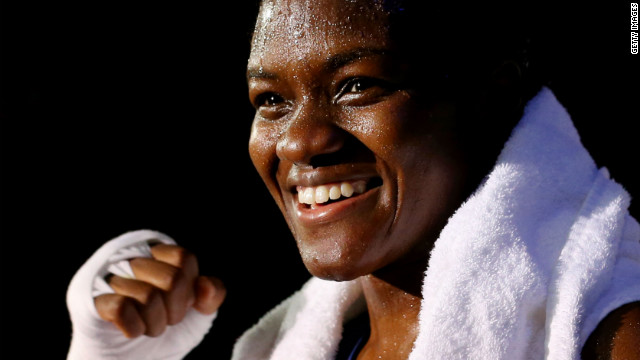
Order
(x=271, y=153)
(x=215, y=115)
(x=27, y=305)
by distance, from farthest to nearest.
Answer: (x=215, y=115) < (x=27, y=305) < (x=271, y=153)

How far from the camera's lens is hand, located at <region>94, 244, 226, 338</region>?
117 cm

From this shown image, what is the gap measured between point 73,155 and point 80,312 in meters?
0.57

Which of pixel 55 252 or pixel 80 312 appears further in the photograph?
pixel 55 252

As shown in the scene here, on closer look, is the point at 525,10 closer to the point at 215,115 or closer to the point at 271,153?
the point at 271,153

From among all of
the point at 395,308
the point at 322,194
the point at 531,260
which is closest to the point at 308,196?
the point at 322,194

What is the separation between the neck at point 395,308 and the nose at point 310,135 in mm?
241

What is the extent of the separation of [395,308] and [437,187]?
0.76ft

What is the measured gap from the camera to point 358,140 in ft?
3.10

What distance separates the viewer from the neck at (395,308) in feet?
3.34

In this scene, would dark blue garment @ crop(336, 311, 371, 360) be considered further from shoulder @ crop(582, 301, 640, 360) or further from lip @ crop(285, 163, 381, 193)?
shoulder @ crop(582, 301, 640, 360)

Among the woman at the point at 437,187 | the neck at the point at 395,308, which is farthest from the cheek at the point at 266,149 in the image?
the neck at the point at 395,308

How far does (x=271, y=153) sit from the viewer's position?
103cm

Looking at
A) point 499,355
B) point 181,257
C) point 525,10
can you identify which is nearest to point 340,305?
point 181,257

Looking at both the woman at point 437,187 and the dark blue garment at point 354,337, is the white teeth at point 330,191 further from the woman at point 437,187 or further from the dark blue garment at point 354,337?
the dark blue garment at point 354,337
